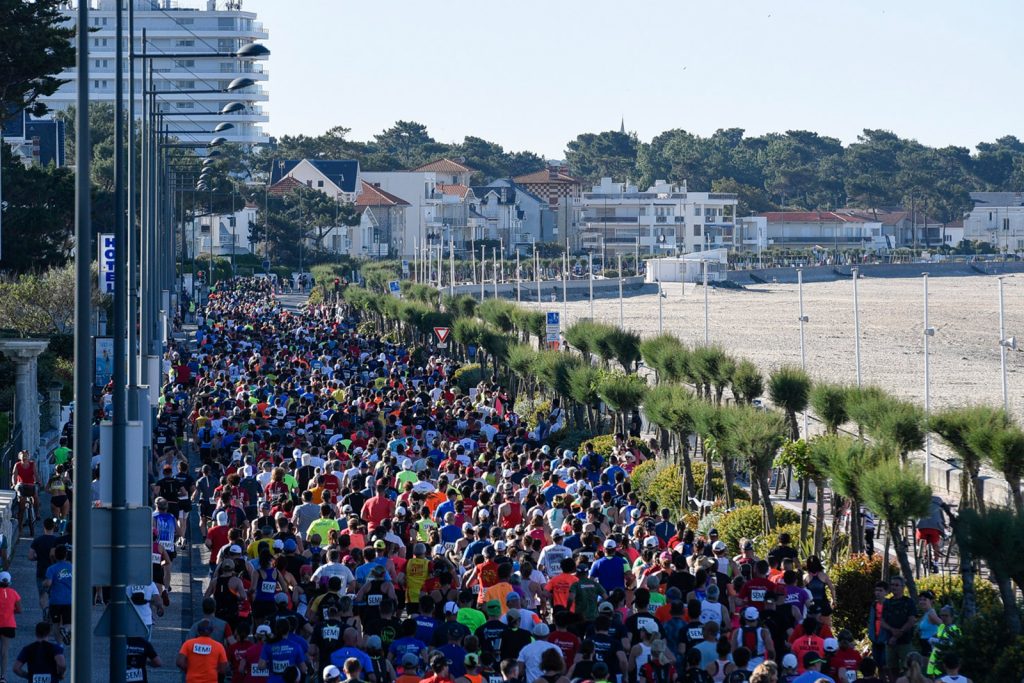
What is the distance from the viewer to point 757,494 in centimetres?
2266

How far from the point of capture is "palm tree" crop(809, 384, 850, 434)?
23889 millimetres

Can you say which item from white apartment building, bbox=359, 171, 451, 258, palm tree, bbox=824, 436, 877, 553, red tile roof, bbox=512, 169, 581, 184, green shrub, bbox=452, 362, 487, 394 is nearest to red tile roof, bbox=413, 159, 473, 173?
red tile roof, bbox=512, 169, 581, 184

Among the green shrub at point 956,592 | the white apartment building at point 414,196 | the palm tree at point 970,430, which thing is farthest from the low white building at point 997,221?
the green shrub at point 956,592

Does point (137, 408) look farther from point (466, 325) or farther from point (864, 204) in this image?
point (864, 204)

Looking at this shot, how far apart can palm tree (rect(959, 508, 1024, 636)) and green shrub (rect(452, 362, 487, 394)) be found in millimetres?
29907

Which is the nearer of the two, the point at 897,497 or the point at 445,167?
the point at 897,497

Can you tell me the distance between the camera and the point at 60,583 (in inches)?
554

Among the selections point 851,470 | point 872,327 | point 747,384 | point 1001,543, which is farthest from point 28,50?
point 872,327

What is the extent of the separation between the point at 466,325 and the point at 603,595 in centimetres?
3513

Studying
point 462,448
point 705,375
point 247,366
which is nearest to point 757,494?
point 462,448

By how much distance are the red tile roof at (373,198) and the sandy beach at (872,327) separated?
33150 millimetres

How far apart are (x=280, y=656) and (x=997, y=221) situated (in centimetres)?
18613

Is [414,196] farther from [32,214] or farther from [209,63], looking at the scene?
[32,214]

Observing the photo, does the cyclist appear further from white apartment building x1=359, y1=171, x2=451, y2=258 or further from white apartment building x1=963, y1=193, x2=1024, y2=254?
white apartment building x1=963, y1=193, x2=1024, y2=254
